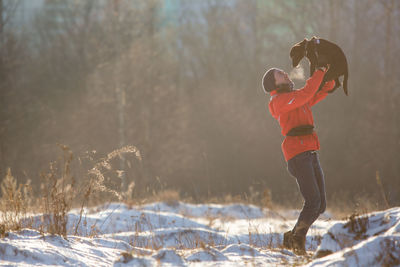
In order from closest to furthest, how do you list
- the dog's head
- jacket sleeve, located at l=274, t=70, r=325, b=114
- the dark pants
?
jacket sleeve, located at l=274, t=70, r=325, b=114 → the dark pants → the dog's head

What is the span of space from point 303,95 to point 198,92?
21518 millimetres

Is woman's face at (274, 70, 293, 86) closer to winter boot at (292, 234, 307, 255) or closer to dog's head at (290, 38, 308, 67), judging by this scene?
dog's head at (290, 38, 308, 67)

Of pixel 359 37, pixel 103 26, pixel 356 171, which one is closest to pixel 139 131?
pixel 103 26

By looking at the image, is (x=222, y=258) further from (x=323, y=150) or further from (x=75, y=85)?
(x=75, y=85)

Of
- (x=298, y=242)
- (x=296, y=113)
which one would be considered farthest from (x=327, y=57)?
(x=298, y=242)

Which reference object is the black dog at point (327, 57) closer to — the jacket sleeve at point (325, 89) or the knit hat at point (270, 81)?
the jacket sleeve at point (325, 89)

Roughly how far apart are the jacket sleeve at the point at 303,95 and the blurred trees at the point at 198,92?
1362 cm

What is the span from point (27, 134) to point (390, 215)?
17.4 meters

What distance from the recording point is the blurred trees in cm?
1897

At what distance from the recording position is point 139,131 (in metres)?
19.9

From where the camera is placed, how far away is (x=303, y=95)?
386cm

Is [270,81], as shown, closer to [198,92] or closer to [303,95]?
[303,95]

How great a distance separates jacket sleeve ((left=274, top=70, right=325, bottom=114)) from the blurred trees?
44.7 ft

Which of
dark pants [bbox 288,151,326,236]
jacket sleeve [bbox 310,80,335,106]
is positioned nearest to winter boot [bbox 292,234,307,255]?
dark pants [bbox 288,151,326,236]
